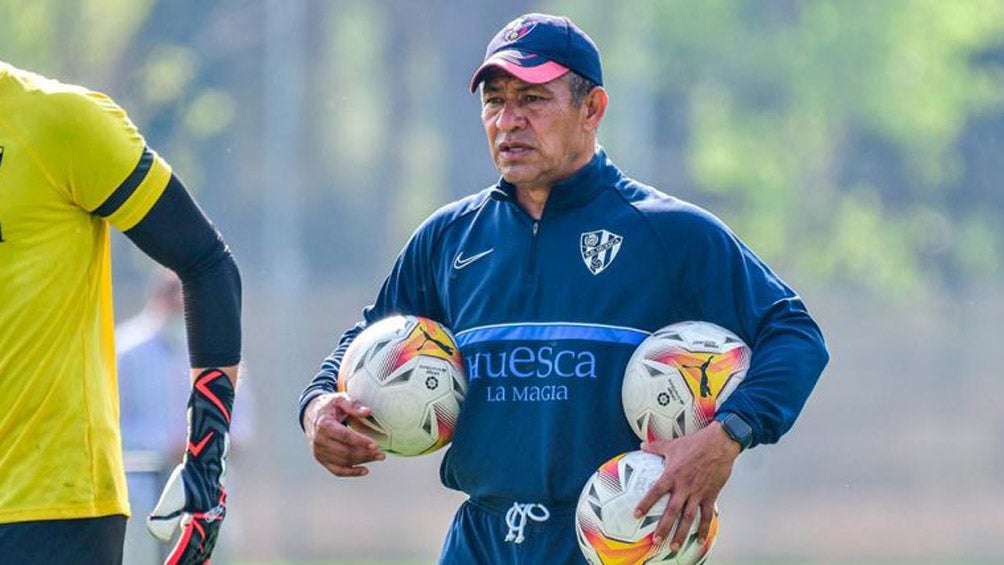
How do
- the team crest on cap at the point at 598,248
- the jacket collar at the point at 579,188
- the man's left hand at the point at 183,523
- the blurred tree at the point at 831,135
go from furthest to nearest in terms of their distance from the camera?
1. the blurred tree at the point at 831,135
2. the jacket collar at the point at 579,188
3. the team crest on cap at the point at 598,248
4. the man's left hand at the point at 183,523

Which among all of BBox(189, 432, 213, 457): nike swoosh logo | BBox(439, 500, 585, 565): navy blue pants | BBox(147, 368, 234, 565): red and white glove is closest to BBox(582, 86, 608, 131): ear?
BBox(439, 500, 585, 565): navy blue pants

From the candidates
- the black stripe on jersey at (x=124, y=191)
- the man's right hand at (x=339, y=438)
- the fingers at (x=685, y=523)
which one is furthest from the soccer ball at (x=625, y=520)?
the black stripe on jersey at (x=124, y=191)

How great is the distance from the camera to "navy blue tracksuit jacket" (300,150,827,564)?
483cm

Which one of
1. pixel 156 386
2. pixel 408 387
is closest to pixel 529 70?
pixel 408 387

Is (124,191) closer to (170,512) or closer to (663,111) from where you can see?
(170,512)

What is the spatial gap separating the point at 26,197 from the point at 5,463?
607mm

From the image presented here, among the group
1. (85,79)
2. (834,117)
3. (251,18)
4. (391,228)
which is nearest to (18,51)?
(85,79)

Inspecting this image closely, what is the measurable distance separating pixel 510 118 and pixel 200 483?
3.97 feet

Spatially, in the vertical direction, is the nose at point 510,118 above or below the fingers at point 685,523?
above

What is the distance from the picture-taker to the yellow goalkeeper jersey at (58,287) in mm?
4438

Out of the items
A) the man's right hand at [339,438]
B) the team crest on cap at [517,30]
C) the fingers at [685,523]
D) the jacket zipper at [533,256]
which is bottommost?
the fingers at [685,523]

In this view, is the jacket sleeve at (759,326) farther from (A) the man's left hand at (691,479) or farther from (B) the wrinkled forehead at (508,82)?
(B) the wrinkled forehead at (508,82)

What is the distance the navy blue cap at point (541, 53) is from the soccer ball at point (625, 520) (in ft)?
3.38

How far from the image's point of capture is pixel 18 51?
63.7 feet
